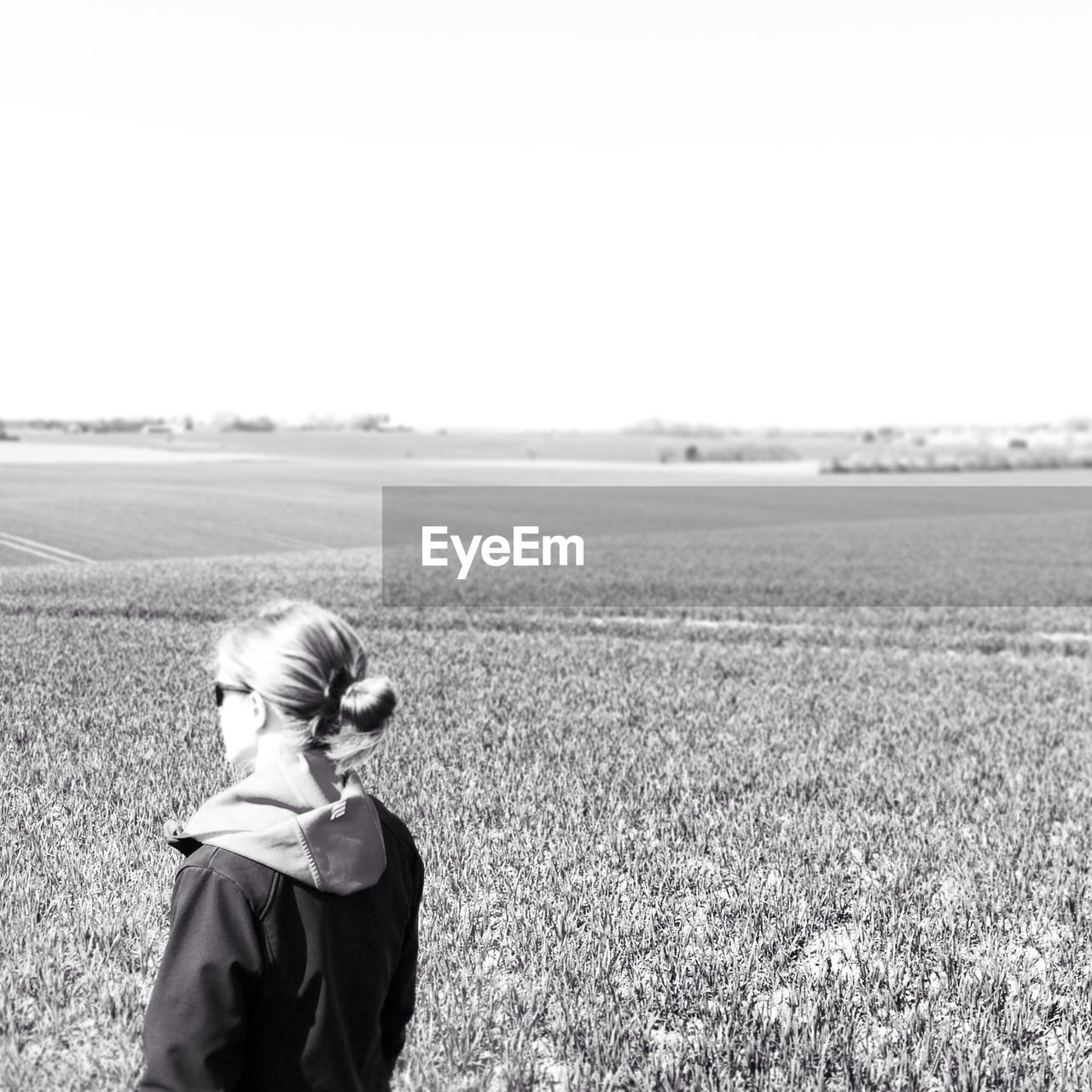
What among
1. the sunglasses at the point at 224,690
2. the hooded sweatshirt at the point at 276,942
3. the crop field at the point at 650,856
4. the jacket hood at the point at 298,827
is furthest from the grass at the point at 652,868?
the sunglasses at the point at 224,690

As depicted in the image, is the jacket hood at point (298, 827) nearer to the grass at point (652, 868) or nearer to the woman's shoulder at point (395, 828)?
the woman's shoulder at point (395, 828)

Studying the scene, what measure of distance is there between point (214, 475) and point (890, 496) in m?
43.0

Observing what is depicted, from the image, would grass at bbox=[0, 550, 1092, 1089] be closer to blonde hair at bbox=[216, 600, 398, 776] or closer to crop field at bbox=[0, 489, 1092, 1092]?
crop field at bbox=[0, 489, 1092, 1092]

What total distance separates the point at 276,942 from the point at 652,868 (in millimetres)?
4049

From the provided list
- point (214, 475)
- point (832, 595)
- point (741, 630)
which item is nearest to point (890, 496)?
point (214, 475)

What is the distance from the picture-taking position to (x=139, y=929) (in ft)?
17.2

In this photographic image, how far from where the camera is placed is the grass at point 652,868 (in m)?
4.41

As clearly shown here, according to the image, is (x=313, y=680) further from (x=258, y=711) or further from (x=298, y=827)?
(x=298, y=827)

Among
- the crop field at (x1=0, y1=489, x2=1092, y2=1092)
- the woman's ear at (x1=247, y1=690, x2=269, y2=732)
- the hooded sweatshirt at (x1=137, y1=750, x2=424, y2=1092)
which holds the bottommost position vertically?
the crop field at (x1=0, y1=489, x2=1092, y2=1092)

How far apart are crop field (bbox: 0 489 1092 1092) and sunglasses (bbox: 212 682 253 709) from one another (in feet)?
6.77

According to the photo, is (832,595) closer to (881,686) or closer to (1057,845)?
(881,686)

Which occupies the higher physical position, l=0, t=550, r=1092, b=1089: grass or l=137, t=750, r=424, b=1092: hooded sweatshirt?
l=137, t=750, r=424, b=1092: hooded sweatshirt

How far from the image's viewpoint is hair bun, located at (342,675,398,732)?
2602 mm

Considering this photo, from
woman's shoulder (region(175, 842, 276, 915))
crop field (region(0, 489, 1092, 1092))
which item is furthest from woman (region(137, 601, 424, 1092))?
crop field (region(0, 489, 1092, 1092))
